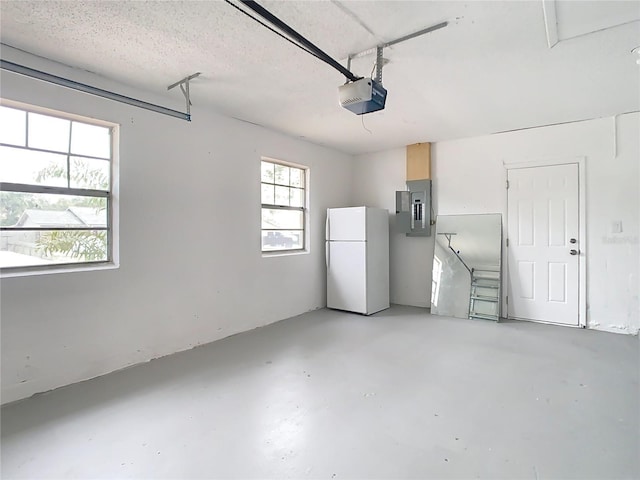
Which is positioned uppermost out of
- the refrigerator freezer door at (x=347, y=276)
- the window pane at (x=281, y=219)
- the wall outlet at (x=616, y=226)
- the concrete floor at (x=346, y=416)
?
the window pane at (x=281, y=219)

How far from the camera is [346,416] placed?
2.24 m

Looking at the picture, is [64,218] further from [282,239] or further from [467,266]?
[467,266]


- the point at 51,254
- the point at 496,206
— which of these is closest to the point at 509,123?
the point at 496,206

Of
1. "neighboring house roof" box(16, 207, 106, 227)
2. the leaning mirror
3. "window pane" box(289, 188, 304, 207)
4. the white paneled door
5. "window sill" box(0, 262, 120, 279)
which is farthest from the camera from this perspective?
"window pane" box(289, 188, 304, 207)

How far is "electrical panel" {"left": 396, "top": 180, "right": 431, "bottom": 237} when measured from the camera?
5.33 metres

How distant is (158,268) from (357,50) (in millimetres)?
2692

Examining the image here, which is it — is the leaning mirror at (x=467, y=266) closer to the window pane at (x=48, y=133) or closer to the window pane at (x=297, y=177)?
the window pane at (x=297, y=177)

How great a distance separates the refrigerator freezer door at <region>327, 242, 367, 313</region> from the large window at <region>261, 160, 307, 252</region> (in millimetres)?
573

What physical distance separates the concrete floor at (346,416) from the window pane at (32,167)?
1697mm

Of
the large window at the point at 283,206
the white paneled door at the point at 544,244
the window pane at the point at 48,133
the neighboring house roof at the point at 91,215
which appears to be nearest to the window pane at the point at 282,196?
the large window at the point at 283,206

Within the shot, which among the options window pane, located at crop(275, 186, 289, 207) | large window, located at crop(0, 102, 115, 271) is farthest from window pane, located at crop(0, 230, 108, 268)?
window pane, located at crop(275, 186, 289, 207)

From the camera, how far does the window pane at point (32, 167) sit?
2521 millimetres

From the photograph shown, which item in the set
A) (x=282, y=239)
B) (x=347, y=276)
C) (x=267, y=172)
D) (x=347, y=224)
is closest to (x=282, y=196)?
(x=267, y=172)

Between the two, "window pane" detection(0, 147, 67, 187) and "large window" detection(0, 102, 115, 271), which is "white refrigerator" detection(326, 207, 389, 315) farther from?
"window pane" detection(0, 147, 67, 187)
